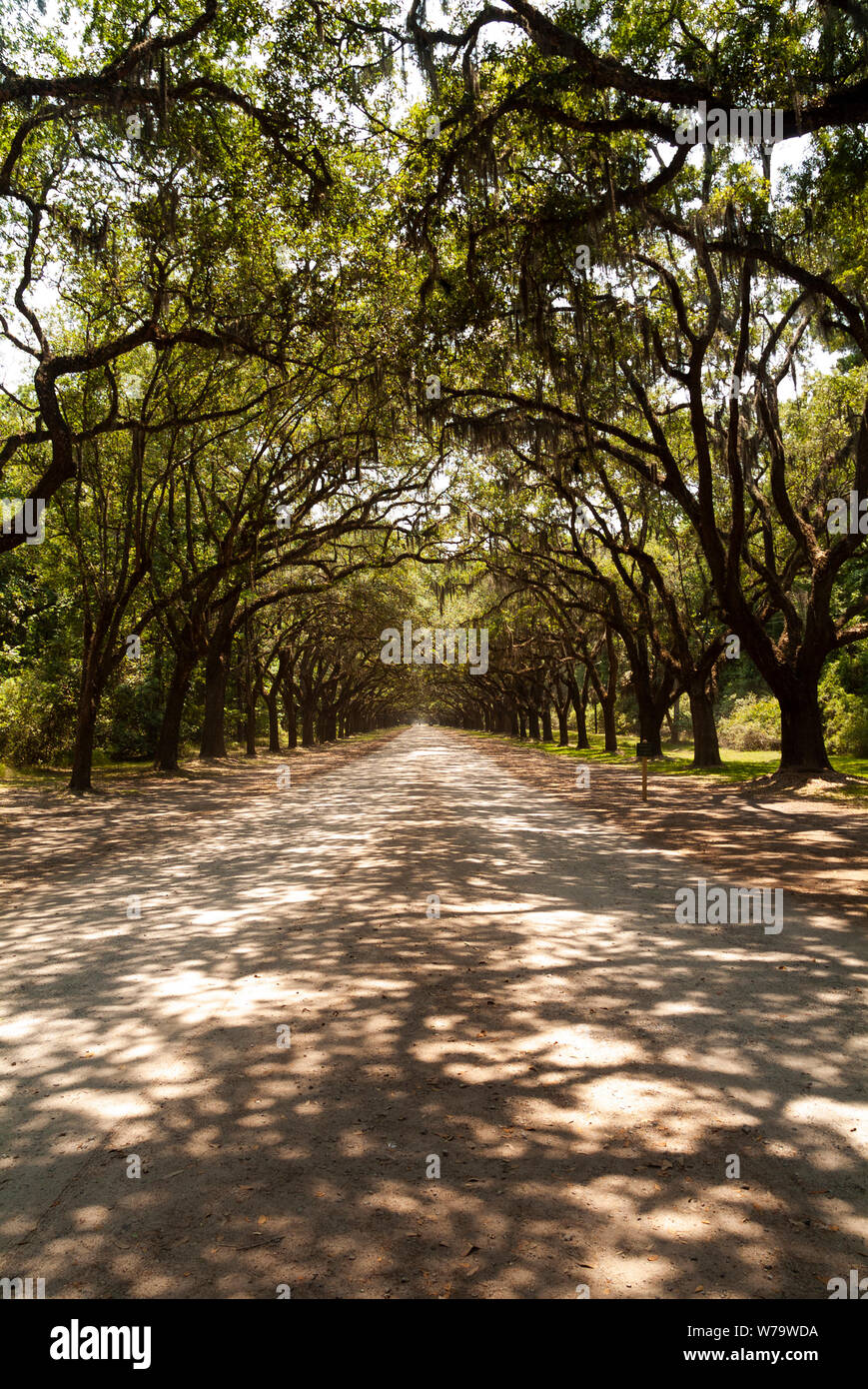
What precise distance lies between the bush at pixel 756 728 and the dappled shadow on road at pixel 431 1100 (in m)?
32.4

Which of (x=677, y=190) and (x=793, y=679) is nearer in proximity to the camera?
(x=677, y=190)

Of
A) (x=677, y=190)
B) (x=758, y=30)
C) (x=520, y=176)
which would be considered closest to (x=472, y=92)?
(x=520, y=176)

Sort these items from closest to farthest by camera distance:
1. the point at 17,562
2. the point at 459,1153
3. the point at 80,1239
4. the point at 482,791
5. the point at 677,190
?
the point at 80,1239 → the point at 459,1153 → the point at 677,190 → the point at 482,791 → the point at 17,562

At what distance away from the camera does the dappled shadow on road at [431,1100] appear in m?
2.76

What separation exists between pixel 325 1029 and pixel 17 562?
27.5 meters

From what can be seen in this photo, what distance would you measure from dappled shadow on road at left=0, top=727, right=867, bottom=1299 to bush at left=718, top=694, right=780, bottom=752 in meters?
32.4

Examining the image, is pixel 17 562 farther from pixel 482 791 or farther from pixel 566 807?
pixel 566 807

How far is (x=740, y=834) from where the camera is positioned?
12570 mm

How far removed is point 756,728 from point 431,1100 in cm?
3817

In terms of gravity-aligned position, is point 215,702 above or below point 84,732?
above

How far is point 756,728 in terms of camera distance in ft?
128

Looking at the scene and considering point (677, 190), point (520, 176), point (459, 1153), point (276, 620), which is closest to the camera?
point (459, 1153)
